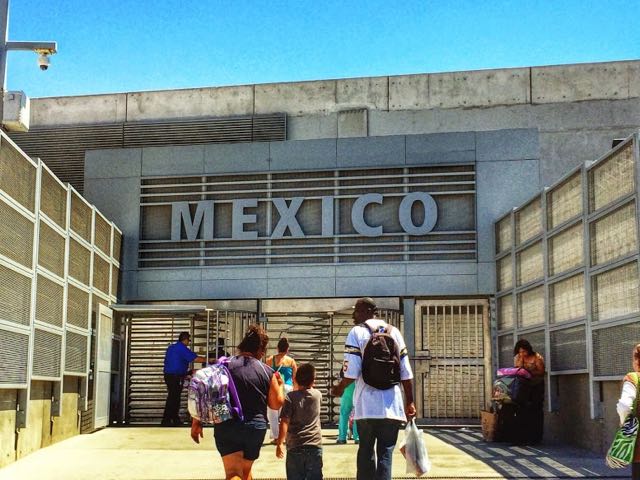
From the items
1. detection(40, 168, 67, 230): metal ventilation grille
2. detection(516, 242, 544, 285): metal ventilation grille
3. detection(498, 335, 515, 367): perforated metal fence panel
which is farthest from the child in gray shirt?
detection(498, 335, 515, 367): perforated metal fence panel

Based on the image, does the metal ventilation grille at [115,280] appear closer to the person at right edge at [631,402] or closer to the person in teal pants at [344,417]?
the person in teal pants at [344,417]

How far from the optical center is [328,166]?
16.6 metres

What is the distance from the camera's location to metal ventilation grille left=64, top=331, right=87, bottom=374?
42.3ft

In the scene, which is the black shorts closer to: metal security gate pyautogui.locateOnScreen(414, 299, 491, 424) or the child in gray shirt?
the child in gray shirt

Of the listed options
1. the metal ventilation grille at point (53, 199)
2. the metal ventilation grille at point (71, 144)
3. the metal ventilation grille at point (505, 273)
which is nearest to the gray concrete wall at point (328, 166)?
the metal ventilation grille at point (505, 273)

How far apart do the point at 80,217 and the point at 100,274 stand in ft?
5.63

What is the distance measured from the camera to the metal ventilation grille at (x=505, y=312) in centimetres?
1508

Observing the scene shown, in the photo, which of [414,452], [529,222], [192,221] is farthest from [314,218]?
[414,452]

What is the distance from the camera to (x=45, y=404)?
471 inches

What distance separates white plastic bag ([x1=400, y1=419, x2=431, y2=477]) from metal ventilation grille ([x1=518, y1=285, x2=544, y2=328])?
6433mm

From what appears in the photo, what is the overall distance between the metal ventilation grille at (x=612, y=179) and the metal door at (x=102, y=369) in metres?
7.69

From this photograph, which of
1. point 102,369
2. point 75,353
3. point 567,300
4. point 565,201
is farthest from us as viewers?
point 102,369

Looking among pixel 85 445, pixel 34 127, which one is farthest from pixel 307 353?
pixel 34 127

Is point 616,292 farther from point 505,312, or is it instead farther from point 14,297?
point 14,297
